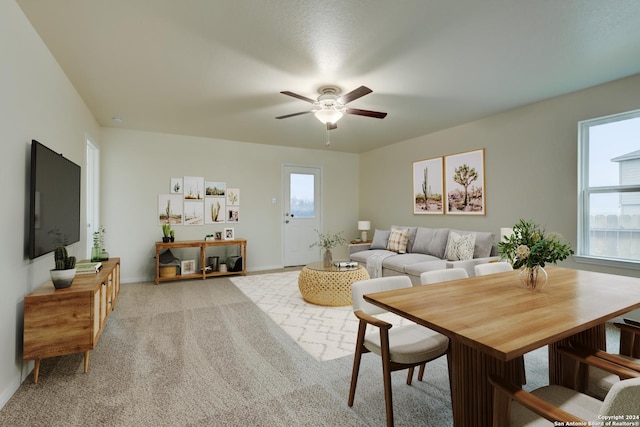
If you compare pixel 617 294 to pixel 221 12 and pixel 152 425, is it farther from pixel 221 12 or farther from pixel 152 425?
pixel 221 12

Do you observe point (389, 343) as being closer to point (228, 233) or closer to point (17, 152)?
point (17, 152)

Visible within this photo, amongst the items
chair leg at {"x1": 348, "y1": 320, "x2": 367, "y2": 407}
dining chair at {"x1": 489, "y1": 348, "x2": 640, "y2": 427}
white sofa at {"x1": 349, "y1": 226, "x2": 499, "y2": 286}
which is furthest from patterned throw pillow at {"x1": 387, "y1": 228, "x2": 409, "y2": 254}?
dining chair at {"x1": 489, "y1": 348, "x2": 640, "y2": 427}

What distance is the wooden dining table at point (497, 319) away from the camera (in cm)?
117

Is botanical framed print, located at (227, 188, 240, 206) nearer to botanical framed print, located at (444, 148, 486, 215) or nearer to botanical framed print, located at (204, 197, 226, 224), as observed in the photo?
botanical framed print, located at (204, 197, 226, 224)

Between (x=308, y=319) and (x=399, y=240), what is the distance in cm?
254

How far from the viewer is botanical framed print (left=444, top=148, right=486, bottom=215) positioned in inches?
187

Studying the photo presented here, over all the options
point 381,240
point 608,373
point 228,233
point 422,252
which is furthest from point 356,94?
point 228,233

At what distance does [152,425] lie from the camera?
1.74 metres

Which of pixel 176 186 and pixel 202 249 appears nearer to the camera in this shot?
pixel 202 249

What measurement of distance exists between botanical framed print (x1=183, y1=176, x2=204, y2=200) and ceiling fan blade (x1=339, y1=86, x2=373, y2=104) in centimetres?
354

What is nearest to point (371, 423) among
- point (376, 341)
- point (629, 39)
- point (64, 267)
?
point (376, 341)

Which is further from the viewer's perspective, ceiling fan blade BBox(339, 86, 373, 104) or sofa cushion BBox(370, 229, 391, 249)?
sofa cushion BBox(370, 229, 391, 249)

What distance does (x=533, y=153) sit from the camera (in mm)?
4078

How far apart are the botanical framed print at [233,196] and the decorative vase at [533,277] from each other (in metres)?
5.09
